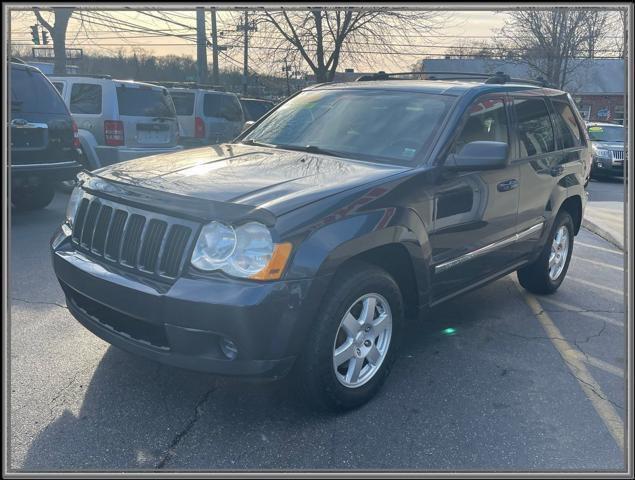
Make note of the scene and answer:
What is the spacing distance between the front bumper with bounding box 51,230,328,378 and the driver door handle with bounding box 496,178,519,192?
1.96 metres

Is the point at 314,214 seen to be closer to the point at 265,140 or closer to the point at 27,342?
the point at 265,140

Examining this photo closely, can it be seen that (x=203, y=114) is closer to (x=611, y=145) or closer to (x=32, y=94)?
(x=32, y=94)

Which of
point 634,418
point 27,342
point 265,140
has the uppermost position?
point 265,140

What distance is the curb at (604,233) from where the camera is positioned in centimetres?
795

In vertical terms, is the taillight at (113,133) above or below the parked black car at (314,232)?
above

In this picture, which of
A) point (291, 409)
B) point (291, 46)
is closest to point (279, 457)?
point (291, 409)

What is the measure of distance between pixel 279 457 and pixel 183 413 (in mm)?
653

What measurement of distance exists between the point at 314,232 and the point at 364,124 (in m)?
1.52

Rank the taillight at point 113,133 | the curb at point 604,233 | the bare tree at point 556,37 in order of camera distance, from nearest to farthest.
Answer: the curb at point 604,233, the taillight at point 113,133, the bare tree at point 556,37

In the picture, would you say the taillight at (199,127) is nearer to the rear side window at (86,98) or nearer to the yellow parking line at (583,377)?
the rear side window at (86,98)

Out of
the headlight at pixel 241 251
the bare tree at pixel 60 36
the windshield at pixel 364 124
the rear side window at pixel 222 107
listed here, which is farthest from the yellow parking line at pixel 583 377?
the bare tree at pixel 60 36

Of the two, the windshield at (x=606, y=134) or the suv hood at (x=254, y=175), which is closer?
the suv hood at (x=254, y=175)

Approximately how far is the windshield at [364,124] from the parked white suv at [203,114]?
9.14 metres

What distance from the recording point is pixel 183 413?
3158 millimetres
